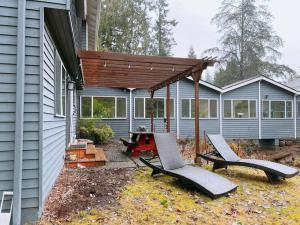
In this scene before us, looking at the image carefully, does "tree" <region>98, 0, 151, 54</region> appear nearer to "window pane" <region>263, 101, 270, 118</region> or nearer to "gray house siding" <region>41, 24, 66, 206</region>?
"window pane" <region>263, 101, 270, 118</region>

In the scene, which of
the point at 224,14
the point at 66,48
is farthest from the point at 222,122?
the point at 224,14

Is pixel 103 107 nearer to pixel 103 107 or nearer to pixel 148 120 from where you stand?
pixel 103 107

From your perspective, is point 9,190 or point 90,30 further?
point 90,30

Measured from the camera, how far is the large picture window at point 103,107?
13.9m

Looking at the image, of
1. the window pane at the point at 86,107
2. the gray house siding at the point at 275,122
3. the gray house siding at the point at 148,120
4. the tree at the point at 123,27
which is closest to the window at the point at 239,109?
the gray house siding at the point at 275,122

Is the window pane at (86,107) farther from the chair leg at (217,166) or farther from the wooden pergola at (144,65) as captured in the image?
the chair leg at (217,166)

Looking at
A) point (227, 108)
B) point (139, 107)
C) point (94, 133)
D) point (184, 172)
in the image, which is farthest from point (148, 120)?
point (184, 172)

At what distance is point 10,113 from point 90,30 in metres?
9.33

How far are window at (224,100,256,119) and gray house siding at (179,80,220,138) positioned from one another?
0.78 meters

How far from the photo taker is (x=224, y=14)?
A: 25.3m

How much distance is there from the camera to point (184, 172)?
499cm

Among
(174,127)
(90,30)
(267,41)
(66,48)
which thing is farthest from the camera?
(267,41)

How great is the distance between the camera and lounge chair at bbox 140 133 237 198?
171 inches

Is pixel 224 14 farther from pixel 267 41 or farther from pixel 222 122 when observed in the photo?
pixel 222 122
